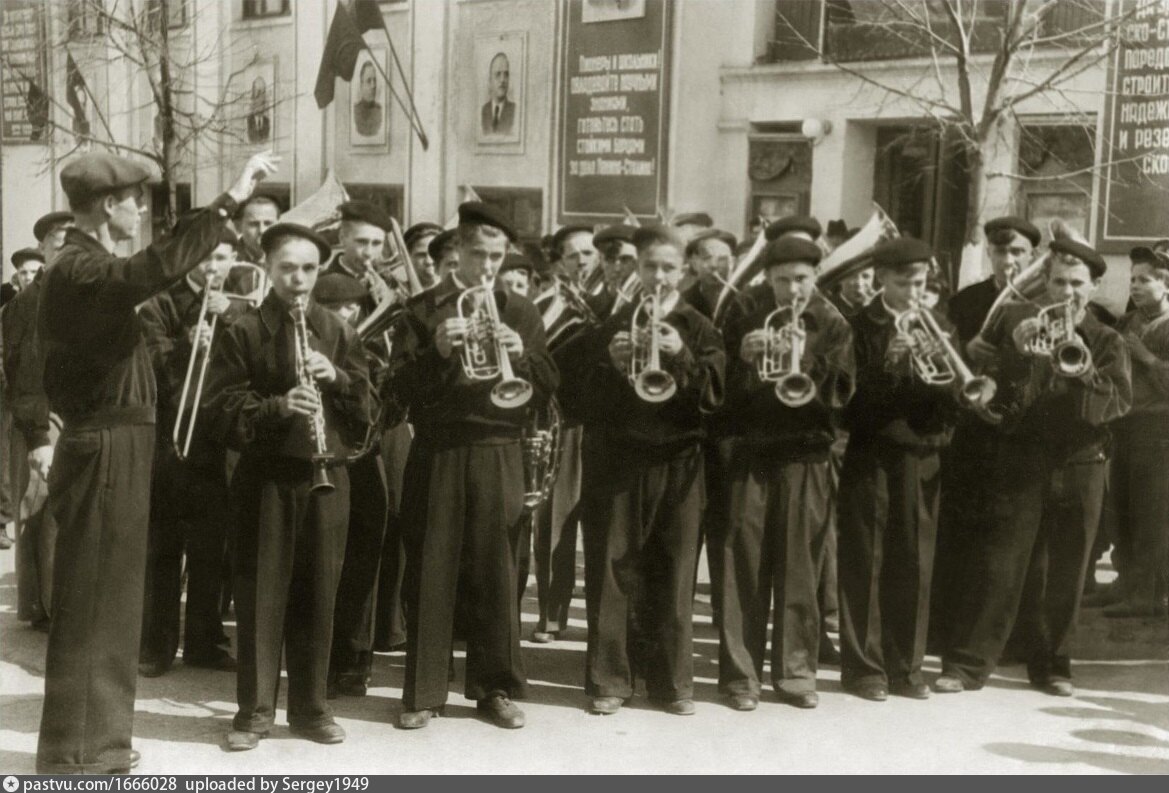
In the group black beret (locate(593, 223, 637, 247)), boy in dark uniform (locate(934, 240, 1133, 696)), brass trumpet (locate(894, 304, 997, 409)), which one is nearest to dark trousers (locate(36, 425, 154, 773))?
brass trumpet (locate(894, 304, 997, 409))

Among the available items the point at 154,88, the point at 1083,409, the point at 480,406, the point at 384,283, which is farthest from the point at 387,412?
the point at 154,88

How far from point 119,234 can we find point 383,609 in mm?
2520

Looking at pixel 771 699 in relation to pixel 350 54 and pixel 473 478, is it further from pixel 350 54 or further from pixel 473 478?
pixel 350 54

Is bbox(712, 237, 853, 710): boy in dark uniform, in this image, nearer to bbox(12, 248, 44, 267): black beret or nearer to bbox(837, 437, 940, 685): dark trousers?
bbox(837, 437, 940, 685): dark trousers

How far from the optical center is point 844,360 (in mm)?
6160

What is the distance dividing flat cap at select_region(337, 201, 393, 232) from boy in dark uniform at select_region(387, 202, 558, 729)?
1113 mm

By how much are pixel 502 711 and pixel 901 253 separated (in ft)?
9.04

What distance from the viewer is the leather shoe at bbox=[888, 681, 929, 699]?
20.6ft

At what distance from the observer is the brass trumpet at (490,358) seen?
223 inches

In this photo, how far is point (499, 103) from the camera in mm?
9781

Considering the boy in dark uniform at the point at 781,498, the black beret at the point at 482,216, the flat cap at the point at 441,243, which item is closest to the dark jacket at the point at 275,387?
the black beret at the point at 482,216

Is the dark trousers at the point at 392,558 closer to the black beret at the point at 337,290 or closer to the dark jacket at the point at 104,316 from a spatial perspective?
the black beret at the point at 337,290

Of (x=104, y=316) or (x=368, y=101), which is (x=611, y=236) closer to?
(x=368, y=101)

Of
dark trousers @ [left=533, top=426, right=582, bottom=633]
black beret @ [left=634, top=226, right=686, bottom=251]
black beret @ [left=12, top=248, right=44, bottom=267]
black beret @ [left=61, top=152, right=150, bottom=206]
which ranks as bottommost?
dark trousers @ [left=533, top=426, right=582, bottom=633]
